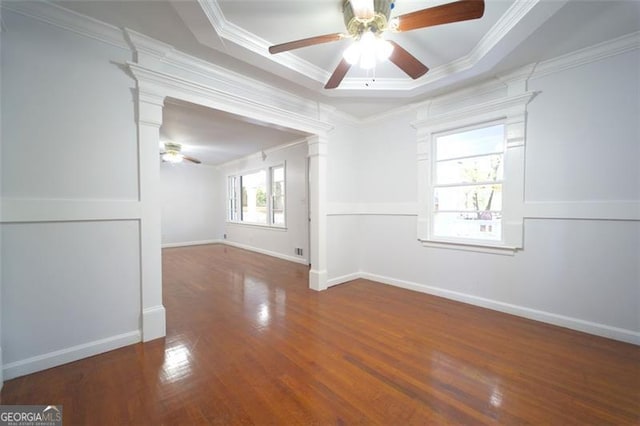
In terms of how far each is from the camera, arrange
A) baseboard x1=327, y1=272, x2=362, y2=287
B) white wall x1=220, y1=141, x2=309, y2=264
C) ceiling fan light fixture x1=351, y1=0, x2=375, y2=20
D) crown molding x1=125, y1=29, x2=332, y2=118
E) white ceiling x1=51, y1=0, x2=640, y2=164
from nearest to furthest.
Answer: ceiling fan light fixture x1=351, y1=0, x2=375, y2=20, white ceiling x1=51, y1=0, x2=640, y2=164, crown molding x1=125, y1=29, x2=332, y2=118, baseboard x1=327, y1=272, x2=362, y2=287, white wall x1=220, y1=141, x2=309, y2=264

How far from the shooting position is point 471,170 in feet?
10.6

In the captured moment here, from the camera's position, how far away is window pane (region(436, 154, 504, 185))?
3029mm

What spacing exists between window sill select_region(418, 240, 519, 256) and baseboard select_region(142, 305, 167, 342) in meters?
3.20

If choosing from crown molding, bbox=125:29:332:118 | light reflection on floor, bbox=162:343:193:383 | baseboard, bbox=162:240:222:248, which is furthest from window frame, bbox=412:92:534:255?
baseboard, bbox=162:240:222:248

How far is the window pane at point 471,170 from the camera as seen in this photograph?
3029 mm

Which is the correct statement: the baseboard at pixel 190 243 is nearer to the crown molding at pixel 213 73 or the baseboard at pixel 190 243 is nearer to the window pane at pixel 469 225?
the crown molding at pixel 213 73

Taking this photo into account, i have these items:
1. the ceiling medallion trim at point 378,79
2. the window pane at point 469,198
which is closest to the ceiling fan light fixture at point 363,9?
the ceiling medallion trim at point 378,79

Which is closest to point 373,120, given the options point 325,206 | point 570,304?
point 325,206

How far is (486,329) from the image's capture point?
2502 mm

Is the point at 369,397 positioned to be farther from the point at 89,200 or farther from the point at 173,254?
the point at 173,254

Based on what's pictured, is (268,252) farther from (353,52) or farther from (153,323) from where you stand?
(353,52)

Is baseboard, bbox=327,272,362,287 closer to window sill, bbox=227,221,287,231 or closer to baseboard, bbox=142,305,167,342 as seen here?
baseboard, bbox=142,305,167,342

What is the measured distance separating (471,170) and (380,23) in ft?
7.41

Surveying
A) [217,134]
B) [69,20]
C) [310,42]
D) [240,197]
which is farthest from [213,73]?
[240,197]
